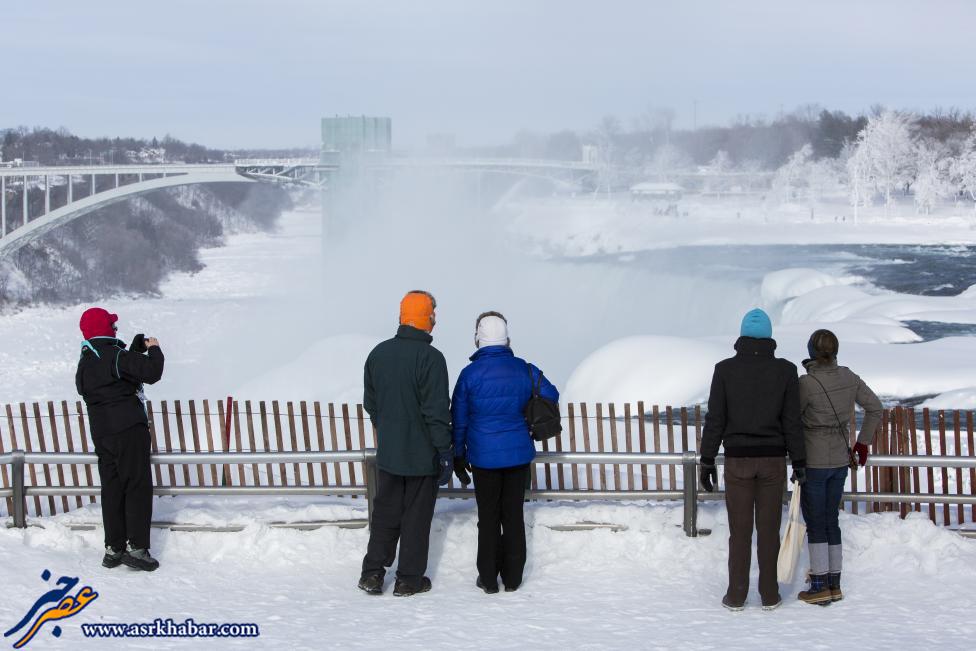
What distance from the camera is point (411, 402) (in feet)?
18.1

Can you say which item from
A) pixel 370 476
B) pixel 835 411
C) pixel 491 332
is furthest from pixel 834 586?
pixel 370 476

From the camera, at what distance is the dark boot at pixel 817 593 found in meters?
5.44

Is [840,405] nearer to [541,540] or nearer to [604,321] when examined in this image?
[541,540]

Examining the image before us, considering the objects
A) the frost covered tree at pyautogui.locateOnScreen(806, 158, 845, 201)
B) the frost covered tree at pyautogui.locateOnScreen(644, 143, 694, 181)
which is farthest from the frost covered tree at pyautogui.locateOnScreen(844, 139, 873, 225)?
the frost covered tree at pyautogui.locateOnScreen(644, 143, 694, 181)

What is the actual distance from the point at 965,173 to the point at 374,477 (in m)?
64.0

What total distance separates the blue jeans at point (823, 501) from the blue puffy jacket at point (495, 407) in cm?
147

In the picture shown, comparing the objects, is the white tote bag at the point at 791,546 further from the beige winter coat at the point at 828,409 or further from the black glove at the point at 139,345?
the black glove at the point at 139,345

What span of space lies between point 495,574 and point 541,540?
0.66 meters

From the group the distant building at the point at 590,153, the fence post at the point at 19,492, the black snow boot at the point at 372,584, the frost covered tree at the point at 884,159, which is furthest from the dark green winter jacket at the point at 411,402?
the distant building at the point at 590,153

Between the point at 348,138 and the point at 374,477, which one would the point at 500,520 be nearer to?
the point at 374,477

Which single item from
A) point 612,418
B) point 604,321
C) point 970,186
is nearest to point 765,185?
point 970,186

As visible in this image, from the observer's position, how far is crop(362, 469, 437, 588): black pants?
5.66m

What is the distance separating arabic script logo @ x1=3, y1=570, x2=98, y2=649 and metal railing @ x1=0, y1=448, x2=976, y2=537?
40.8 inches

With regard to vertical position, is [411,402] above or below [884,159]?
below
